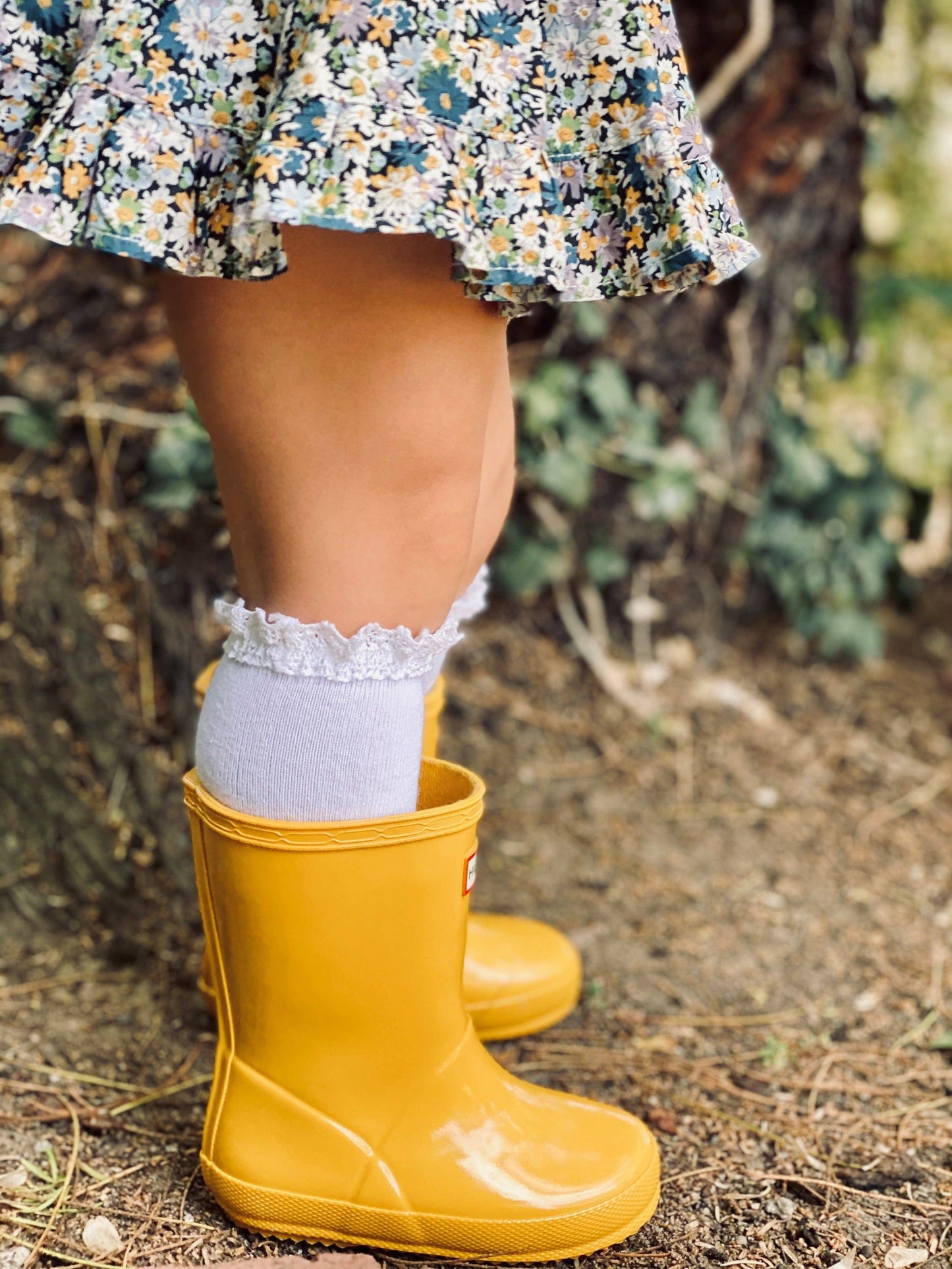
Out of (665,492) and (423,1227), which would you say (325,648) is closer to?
(423,1227)

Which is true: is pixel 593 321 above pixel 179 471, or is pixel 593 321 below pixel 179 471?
above

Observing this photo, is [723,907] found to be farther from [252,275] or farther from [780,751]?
[252,275]

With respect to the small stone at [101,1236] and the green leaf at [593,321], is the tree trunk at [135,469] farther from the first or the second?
the small stone at [101,1236]

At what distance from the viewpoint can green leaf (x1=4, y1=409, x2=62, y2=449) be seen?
1634 millimetres

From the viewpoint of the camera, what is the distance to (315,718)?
767 mm

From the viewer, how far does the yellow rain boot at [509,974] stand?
1.10m

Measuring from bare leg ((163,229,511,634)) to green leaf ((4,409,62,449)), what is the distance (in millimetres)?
940

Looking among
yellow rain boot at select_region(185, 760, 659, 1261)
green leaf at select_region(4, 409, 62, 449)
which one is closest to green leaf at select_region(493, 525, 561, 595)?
green leaf at select_region(4, 409, 62, 449)

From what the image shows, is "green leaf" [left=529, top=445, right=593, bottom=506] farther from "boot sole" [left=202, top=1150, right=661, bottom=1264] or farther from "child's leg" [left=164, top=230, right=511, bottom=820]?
"boot sole" [left=202, top=1150, right=661, bottom=1264]

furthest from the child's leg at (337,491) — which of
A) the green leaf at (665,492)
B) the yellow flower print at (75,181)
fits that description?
the green leaf at (665,492)

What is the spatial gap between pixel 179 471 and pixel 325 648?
3.01 feet

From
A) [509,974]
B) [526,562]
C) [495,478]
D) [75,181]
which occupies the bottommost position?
[509,974]

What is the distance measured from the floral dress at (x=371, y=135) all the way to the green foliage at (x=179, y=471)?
887mm

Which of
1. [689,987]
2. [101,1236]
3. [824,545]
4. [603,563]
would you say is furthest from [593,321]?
[101,1236]
